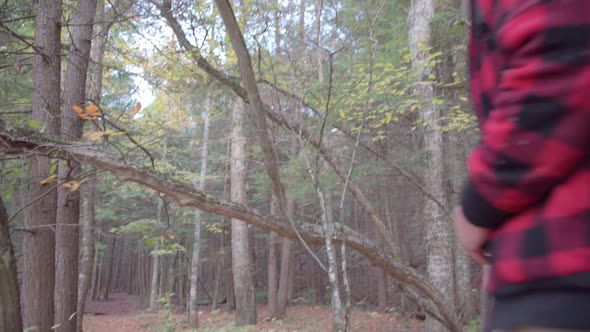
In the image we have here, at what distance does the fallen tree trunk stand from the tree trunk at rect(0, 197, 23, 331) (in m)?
0.52

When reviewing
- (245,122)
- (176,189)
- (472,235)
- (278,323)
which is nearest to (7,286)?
(176,189)

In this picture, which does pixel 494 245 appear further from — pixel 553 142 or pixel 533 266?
pixel 553 142

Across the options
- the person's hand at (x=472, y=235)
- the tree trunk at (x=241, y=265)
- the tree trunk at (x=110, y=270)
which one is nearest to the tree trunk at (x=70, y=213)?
the person's hand at (x=472, y=235)

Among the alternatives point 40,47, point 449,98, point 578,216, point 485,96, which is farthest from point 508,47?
point 449,98

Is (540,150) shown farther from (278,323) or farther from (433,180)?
(278,323)

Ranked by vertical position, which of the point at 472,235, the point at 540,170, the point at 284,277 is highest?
the point at 540,170

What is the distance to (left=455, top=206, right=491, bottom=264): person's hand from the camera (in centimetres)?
92

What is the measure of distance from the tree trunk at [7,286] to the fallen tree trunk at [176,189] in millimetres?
517

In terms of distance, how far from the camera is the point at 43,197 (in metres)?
4.73

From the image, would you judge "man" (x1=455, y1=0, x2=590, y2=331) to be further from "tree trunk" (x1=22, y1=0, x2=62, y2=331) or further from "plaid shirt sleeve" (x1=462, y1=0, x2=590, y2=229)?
"tree trunk" (x1=22, y1=0, x2=62, y2=331)

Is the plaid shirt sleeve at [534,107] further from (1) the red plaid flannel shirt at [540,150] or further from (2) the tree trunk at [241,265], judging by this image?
(2) the tree trunk at [241,265]

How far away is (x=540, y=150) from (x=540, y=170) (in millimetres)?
34

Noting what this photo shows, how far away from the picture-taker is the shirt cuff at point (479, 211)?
0.85 meters

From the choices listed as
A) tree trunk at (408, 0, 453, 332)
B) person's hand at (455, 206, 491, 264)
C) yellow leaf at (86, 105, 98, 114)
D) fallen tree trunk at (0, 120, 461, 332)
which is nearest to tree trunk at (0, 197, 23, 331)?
fallen tree trunk at (0, 120, 461, 332)
